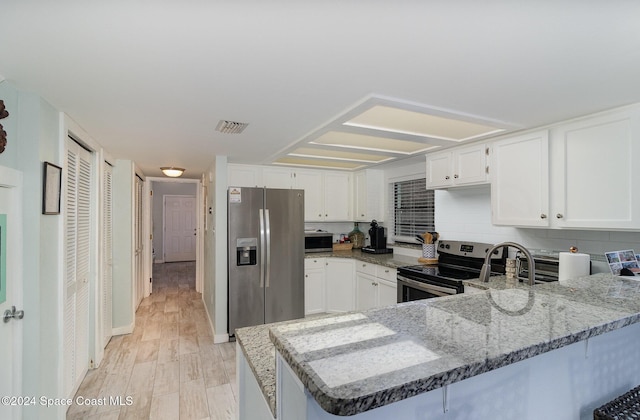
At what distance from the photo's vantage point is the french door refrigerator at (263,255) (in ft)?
11.6

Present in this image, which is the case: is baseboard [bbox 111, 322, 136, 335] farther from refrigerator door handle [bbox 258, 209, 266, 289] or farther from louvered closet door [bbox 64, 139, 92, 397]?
refrigerator door handle [bbox 258, 209, 266, 289]

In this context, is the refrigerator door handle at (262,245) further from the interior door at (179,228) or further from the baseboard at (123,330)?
the interior door at (179,228)

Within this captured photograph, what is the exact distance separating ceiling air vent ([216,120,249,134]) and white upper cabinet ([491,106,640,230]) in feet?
7.15

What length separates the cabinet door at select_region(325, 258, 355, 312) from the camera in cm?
420

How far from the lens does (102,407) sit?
2326 millimetres

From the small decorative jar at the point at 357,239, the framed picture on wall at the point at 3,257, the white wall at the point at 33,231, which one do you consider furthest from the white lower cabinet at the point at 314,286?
the framed picture on wall at the point at 3,257

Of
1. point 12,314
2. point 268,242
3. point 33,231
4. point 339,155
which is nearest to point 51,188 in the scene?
point 33,231

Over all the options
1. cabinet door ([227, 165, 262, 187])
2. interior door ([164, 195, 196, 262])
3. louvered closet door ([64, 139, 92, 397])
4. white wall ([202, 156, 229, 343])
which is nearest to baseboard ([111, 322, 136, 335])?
louvered closet door ([64, 139, 92, 397])

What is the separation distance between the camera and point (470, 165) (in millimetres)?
2906

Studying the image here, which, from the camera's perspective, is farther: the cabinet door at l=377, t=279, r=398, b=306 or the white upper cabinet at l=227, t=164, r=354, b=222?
the white upper cabinet at l=227, t=164, r=354, b=222

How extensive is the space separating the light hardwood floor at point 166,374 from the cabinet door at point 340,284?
1.46 metres

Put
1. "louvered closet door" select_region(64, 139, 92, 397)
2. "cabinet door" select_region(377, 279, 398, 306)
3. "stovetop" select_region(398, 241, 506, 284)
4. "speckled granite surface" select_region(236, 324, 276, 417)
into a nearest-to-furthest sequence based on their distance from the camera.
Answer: "speckled granite surface" select_region(236, 324, 276, 417)
"louvered closet door" select_region(64, 139, 92, 397)
"stovetop" select_region(398, 241, 506, 284)
"cabinet door" select_region(377, 279, 398, 306)

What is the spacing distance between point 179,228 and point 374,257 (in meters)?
7.20

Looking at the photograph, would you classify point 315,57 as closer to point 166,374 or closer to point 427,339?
point 427,339
